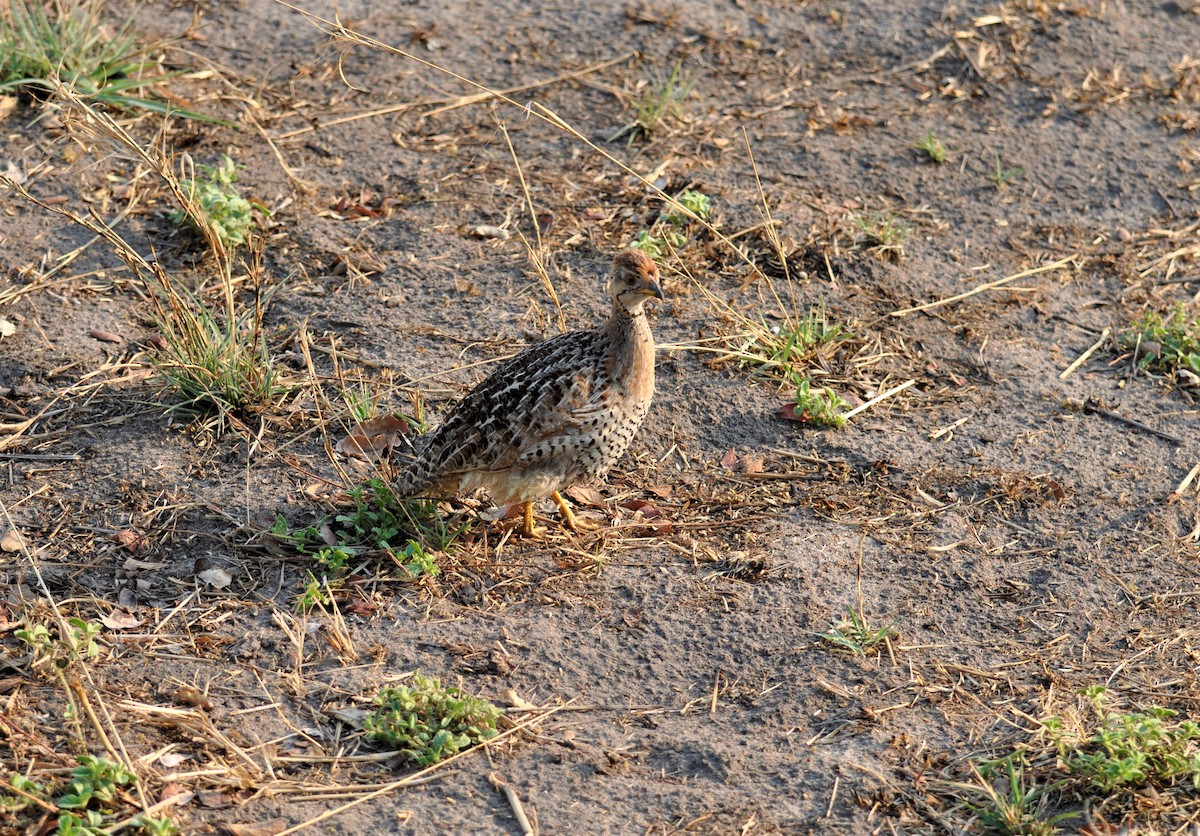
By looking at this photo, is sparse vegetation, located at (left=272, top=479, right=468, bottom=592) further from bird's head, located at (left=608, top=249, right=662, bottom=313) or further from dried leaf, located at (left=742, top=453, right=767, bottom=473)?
dried leaf, located at (left=742, top=453, right=767, bottom=473)

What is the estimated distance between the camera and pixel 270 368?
5.83 meters

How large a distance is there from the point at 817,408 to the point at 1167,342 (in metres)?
1.91

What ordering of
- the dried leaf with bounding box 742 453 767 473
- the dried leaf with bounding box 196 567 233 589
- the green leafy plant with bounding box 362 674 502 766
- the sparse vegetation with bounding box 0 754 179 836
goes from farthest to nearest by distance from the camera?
the dried leaf with bounding box 742 453 767 473, the dried leaf with bounding box 196 567 233 589, the green leafy plant with bounding box 362 674 502 766, the sparse vegetation with bounding box 0 754 179 836

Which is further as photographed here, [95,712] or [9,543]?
Result: [9,543]

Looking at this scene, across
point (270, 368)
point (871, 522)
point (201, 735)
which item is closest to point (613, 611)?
point (871, 522)

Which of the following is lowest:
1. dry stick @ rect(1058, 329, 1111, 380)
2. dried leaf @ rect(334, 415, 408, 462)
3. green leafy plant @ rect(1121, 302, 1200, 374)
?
dried leaf @ rect(334, 415, 408, 462)

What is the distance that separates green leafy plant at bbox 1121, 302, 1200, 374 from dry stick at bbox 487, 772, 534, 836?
3.93 meters

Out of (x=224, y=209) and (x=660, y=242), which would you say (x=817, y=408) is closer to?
(x=660, y=242)

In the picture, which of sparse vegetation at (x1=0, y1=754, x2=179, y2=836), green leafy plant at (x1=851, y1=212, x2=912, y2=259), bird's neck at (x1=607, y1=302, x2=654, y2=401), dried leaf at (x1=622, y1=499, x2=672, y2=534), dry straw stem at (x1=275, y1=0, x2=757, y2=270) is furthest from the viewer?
green leafy plant at (x1=851, y1=212, x2=912, y2=259)

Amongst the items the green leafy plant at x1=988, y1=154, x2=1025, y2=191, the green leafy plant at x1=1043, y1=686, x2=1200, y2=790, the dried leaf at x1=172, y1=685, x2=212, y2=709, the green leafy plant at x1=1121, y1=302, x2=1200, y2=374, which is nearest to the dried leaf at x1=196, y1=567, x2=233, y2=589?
the dried leaf at x1=172, y1=685, x2=212, y2=709

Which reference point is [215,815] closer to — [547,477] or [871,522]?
[547,477]

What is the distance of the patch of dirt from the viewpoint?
4.33 m

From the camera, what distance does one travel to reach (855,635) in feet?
15.6

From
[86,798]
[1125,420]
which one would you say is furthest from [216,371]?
[1125,420]
